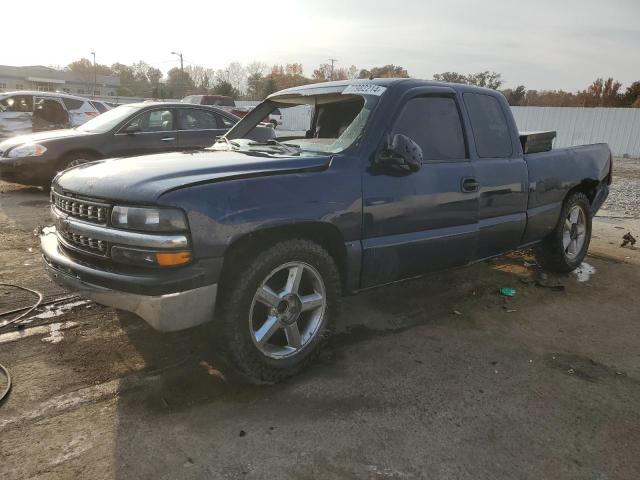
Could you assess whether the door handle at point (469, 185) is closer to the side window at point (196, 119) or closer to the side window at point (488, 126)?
the side window at point (488, 126)

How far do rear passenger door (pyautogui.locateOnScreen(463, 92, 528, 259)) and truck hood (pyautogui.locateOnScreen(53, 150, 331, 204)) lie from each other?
154 centimetres

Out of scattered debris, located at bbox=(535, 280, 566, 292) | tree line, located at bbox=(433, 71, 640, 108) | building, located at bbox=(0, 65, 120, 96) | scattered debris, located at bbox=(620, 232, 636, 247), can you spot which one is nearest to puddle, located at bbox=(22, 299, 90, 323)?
scattered debris, located at bbox=(535, 280, 566, 292)

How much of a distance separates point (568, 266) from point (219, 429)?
14.0 ft

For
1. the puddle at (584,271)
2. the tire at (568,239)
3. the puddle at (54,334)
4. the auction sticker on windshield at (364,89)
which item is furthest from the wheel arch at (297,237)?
the puddle at (584,271)

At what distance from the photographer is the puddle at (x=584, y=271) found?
549 cm

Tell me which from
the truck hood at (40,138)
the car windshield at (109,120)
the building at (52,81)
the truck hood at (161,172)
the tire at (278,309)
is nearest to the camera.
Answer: the truck hood at (161,172)

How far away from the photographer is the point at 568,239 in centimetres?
545

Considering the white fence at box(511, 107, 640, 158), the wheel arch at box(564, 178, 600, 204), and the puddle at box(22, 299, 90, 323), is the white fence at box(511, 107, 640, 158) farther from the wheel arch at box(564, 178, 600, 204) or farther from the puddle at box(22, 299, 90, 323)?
the puddle at box(22, 299, 90, 323)

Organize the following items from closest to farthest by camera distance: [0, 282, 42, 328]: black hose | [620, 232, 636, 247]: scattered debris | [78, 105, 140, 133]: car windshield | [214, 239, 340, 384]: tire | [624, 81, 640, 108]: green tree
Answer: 1. [214, 239, 340, 384]: tire
2. [0, 282, 42, 328]: black hose
3. [620, 232, 636, 247]: scattered debris
4. [78, 105, 140, 133]: car windshield
5. [624, 81, 640, 108]: green tree

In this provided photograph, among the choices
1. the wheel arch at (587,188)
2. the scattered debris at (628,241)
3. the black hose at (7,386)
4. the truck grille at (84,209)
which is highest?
the truck grille at (84,209)

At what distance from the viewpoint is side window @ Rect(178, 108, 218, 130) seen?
29.2 feet

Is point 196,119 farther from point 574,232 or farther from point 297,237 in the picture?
point 297,237

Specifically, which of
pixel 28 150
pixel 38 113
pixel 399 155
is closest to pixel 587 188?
pixel 399 155

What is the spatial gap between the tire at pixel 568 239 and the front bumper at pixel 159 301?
12.8 ft
